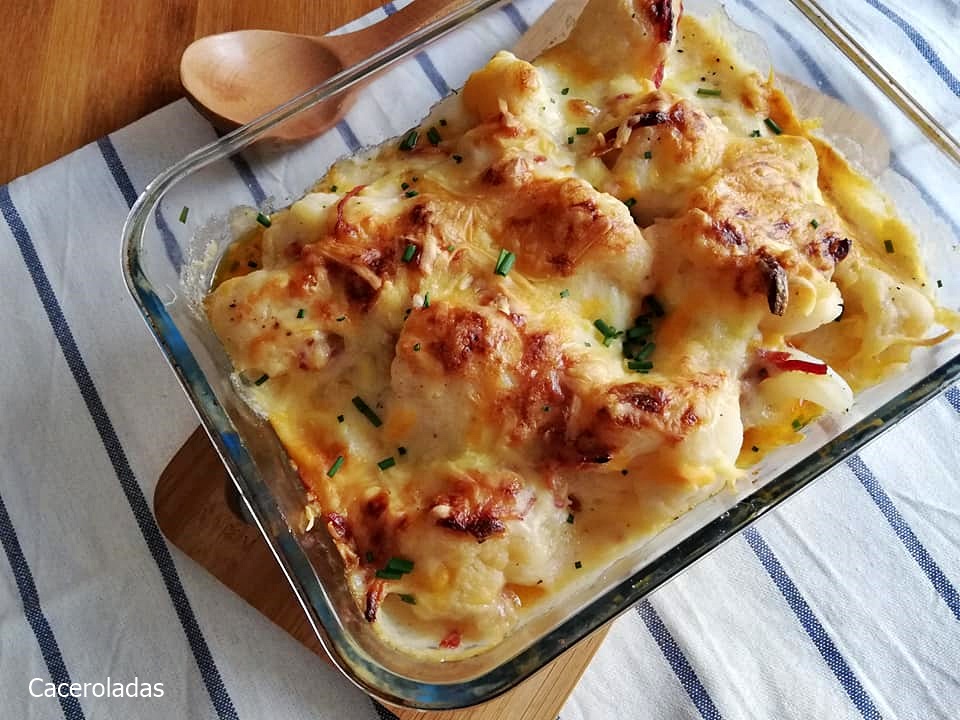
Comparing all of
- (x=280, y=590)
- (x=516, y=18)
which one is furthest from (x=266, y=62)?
(x=280, y=590)

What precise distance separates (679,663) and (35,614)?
1.14 metres

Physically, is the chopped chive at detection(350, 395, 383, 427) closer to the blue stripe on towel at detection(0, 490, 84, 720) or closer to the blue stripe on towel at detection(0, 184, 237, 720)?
the blue stripe on towel at detection(0, 184, 237, 720)

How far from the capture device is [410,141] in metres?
1.60

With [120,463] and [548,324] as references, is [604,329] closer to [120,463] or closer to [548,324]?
[548,324]

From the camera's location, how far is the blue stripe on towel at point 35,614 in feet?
5.42

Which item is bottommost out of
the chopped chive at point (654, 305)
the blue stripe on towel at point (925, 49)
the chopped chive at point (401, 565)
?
the chopped chive at point (401, 565)

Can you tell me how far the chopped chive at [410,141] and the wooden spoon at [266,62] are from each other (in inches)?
20.2

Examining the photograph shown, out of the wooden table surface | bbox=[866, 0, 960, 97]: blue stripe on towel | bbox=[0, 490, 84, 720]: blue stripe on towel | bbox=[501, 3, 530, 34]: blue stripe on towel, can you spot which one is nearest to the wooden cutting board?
bbox=[0, 490, 84, 720]: blue stripe on towel

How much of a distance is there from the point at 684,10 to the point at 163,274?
1.02 meters

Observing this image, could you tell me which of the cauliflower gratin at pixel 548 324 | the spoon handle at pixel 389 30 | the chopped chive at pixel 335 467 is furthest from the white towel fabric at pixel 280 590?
the chopped chive at pixel 335 467

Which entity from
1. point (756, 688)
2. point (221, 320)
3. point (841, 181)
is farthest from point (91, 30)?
point (756, 688)

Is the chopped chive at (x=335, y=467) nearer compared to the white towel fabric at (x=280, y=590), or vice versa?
the chopped chive at (x=335, y=467)

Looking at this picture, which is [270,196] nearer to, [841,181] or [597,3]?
[597,3]

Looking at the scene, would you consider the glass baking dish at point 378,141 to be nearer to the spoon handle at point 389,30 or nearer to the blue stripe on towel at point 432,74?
the blue stripe on towel at point 432,74
